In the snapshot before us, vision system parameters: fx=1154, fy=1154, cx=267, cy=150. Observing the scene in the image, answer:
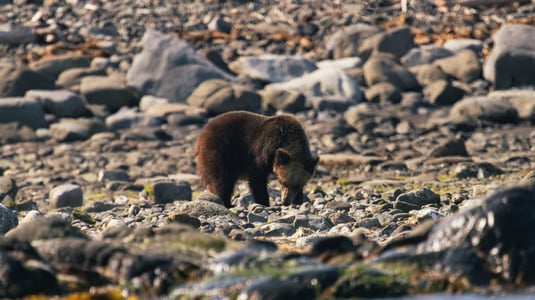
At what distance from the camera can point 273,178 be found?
14.6 meters

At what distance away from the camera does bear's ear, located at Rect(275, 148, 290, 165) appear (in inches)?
536

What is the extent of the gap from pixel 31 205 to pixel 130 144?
214 inches

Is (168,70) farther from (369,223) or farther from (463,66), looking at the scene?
(369,223)

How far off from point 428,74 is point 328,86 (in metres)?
2.32

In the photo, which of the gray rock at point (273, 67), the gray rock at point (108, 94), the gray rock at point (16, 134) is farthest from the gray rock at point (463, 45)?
the gray rock at point (16, 134)

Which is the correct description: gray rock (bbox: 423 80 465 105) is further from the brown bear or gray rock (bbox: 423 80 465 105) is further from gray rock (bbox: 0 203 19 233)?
gray rock (bbox: 0 203 19 233)

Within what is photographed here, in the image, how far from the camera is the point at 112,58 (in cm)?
2783

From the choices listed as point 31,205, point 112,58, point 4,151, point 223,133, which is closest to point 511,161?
point 223,133

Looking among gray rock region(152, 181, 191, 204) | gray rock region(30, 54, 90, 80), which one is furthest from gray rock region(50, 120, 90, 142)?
gray rock region(152, 181, 191, 204)

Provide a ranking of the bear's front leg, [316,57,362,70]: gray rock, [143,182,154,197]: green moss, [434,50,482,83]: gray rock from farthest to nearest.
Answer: [316,57,362,70]: gray rock < [434,50,482,83]: gray rock < [143,182,154,197]: green moss < the bear's front leg

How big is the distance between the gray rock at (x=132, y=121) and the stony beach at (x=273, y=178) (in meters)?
0.04

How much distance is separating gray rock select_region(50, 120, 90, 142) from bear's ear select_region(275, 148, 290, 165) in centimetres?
856

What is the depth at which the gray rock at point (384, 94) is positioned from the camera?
23.4 metres

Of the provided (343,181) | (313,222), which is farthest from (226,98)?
(313,222)
